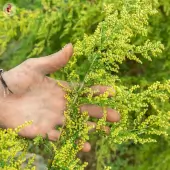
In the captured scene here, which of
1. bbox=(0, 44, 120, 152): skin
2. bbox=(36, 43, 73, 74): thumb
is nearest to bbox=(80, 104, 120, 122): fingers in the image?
bbox=(0, 44, 120, 152): skin

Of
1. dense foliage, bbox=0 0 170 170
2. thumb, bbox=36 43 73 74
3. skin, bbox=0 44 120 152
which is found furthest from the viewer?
skin, bbox=0 44 120 152

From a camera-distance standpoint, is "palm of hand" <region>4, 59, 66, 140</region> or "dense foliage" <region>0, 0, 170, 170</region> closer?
"dense foliage" <region>0, 0, 170, 170</region>

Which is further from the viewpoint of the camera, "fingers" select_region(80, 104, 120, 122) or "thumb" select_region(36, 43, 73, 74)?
"fingers" select_region(80, 104, 120, 122)

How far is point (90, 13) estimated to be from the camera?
2221mm

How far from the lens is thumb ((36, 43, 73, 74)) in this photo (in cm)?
146

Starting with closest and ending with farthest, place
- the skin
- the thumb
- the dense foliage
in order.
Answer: the dense foliage → the thumb → the skin

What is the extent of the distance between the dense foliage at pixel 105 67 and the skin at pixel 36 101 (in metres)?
0.08

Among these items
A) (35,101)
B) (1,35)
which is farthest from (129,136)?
(1,35)

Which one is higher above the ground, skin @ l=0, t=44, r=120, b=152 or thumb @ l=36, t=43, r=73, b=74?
thumb @ l=36, t=43, r=73, b=74

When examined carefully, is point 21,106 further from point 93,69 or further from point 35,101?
point 93,69

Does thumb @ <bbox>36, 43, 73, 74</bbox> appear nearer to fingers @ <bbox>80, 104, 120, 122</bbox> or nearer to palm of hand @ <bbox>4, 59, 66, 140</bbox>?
palm of hand @ <bbox>4, 59, 66, 140</bbox>

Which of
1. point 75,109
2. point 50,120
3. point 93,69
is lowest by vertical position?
point 50,120

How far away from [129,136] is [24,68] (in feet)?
1.60

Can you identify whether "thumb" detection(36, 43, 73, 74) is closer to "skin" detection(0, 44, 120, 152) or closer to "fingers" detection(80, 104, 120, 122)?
"skin" detection(0, 44, 120, 152)
